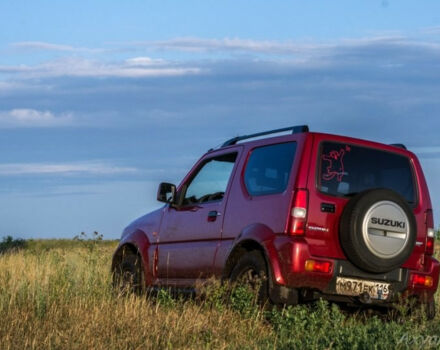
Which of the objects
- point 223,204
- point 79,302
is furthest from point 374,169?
point 79,302

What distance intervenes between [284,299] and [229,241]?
101cm

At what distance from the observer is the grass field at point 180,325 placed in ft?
25.7

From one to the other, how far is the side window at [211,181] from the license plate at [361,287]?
1.82 m

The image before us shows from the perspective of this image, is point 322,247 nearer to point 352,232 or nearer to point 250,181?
point 352,232

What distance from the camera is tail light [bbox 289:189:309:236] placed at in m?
8.66

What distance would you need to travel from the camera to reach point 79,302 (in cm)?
1014

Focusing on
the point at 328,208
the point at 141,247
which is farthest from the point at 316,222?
the point at 141,247

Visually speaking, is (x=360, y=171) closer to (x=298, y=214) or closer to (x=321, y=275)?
(x=298, y=214)

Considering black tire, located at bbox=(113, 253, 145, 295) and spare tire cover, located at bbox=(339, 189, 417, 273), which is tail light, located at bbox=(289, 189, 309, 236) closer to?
spare tire cover, located at bbox=(339, 189, 417, 273)

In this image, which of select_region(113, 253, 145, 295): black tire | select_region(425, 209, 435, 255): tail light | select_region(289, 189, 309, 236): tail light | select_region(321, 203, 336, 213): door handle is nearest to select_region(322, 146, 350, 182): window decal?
select_region(321, 203, 336, 213): door handle

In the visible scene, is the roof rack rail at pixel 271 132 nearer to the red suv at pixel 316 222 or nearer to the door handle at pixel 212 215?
the red suv at pixel 316 222

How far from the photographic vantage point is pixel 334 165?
29.6 feet

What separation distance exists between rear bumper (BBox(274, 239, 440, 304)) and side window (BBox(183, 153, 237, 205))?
1539mm

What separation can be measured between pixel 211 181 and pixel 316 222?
199 centimetres
